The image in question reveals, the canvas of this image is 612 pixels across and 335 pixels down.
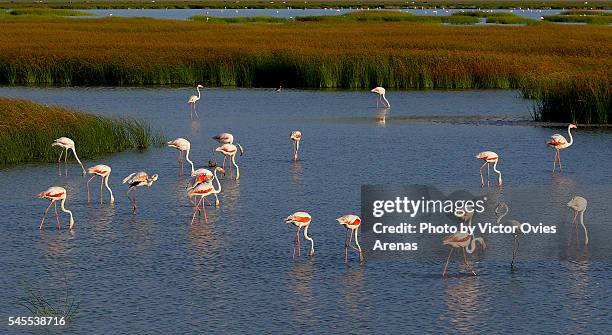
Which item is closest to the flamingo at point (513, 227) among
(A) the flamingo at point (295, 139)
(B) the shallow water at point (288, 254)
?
(B) the shallow water at point (288, 254)

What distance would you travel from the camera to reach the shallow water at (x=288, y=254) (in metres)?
11.8

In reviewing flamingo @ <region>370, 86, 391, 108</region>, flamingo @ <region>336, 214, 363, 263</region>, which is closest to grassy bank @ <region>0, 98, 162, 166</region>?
flamingo @ <region>336, 214, 363, 263</region>

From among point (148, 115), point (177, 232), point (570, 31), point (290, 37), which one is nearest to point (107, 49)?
point (290, 37)

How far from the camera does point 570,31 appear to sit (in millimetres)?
60250

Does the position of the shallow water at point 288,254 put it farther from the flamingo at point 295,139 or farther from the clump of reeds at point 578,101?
the clump of reeds at point 578,101

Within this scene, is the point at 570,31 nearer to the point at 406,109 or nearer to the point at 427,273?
the point at 406,109

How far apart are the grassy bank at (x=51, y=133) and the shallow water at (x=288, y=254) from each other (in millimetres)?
558

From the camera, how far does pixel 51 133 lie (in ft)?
73.1

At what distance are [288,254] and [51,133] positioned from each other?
376 inches

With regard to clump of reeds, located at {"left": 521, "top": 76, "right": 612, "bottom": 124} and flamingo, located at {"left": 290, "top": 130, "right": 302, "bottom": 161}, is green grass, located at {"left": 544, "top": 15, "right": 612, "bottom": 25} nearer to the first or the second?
clump of reeds, located at {"left": 521, "top": 76, "right": 612, "bottom": 124}

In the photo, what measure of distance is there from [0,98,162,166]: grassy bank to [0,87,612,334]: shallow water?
558 mm

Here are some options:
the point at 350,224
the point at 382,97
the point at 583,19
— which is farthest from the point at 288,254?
the point at 583,19

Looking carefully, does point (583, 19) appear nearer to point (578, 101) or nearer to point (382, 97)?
point (382, 97)

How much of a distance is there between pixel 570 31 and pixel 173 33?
2181cm
